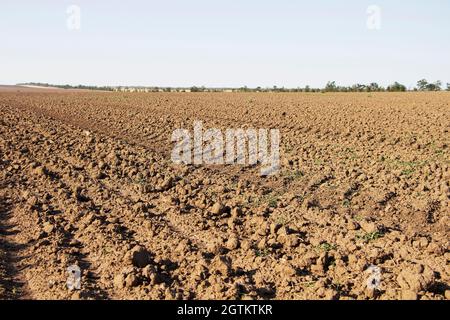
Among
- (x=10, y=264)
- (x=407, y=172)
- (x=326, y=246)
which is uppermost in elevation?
(x=407, y=172)

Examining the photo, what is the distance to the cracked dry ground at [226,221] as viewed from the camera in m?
5.01

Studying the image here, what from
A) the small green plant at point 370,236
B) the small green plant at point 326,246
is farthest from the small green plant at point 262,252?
the small green plant at point 370,236

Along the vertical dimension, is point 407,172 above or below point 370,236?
above

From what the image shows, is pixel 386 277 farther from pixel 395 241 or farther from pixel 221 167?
pixel 221 167

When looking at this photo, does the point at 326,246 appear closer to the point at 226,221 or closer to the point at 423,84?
the point at 226,221

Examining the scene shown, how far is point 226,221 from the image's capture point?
694 cm

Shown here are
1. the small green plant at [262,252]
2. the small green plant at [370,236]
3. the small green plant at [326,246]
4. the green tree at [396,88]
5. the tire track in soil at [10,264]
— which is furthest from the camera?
the green tree at [396,88]

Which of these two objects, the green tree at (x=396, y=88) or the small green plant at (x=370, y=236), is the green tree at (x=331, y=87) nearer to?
the green tree at (x=396, y=88)

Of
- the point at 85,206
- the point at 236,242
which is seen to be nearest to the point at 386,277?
the point at 236,242

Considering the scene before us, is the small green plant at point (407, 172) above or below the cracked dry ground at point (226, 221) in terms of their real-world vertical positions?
above

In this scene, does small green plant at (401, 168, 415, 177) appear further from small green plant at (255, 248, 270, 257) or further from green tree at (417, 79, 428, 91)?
green tree at (417, 79, 428, 91)

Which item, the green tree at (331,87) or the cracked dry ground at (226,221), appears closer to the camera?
the cracked dry ground at (226,221)

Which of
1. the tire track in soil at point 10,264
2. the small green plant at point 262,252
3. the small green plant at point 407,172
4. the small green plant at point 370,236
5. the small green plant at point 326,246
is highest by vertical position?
the small green plant at point 407,172

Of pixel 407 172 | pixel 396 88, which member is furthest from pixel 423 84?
pixel 407 172
